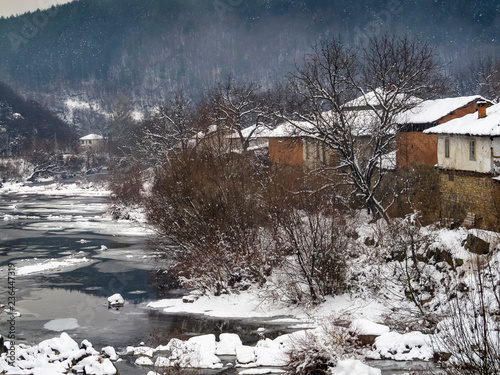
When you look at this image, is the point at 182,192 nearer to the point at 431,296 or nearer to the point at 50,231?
the point at 431,296

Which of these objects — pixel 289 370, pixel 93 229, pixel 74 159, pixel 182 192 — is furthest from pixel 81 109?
pixel 289 370

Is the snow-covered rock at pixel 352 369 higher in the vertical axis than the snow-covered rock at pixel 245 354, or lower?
higher

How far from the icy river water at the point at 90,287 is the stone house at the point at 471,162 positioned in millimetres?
13621

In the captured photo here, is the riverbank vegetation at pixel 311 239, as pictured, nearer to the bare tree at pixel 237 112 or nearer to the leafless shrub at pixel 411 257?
the leafless shrub at pixel 411 257

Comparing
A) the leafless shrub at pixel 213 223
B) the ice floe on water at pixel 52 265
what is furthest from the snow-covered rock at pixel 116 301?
the ice floe on water at pixel 52 265

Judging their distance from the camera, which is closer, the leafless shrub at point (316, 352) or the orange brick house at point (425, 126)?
the leafless shrub at point (316, 352)

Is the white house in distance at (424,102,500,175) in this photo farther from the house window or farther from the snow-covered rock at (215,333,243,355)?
the snow-covered rock at (215,333,243,355)

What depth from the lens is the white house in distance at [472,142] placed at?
28719 mm

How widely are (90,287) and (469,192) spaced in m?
18.0

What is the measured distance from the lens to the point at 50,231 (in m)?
37.9

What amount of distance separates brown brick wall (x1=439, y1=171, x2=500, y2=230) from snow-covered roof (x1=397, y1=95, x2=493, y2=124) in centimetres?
577

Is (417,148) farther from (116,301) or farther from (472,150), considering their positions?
(116,301)

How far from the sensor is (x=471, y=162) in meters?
30.2

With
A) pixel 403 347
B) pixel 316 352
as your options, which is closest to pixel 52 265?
pixel 316 352
